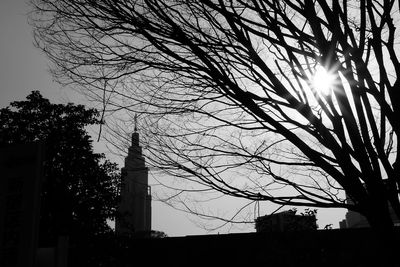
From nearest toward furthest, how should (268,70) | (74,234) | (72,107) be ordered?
(268,70), (74,234), (72,107)

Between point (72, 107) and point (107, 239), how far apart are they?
4.56 meters

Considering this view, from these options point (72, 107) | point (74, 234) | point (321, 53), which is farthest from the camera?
point (72, 107)

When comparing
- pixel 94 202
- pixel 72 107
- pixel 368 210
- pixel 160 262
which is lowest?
pixel 160 262

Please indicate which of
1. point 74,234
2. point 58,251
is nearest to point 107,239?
point 74,234

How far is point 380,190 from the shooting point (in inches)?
100

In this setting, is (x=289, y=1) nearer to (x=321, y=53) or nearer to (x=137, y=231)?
(x=321, y=53)

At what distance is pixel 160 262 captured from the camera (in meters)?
10.0

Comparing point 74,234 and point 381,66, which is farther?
point 74,234

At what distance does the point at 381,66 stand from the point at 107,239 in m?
11.5

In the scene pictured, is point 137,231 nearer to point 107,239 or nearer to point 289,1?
point 107,239

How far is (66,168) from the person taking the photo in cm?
1289

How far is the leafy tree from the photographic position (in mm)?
12586

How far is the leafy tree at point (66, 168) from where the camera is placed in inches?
496

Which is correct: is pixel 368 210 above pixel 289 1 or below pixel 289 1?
below
